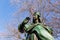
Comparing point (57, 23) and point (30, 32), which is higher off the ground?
point (30, 32)

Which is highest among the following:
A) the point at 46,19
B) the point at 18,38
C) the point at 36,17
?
the point at 36,17

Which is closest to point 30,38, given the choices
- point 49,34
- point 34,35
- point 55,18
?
point 34,35

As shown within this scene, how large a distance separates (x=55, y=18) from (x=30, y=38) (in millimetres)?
8569

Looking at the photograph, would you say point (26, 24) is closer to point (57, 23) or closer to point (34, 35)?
point (34, 35)

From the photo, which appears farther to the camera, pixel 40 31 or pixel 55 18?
pixel 55 18

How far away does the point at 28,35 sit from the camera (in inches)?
152

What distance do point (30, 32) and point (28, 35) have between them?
0.06 m

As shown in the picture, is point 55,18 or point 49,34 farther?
point 55,18

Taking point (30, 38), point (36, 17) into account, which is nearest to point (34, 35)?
point (30, 38)

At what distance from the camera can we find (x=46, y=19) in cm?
1234

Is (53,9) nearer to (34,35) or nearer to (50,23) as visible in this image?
(50,23)

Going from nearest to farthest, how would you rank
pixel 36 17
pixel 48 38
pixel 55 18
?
1. pixel 48 38
2. pixel 36 17
3. pixel 55 18

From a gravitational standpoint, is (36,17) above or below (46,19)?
above

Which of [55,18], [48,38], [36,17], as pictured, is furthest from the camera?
[55,18]
